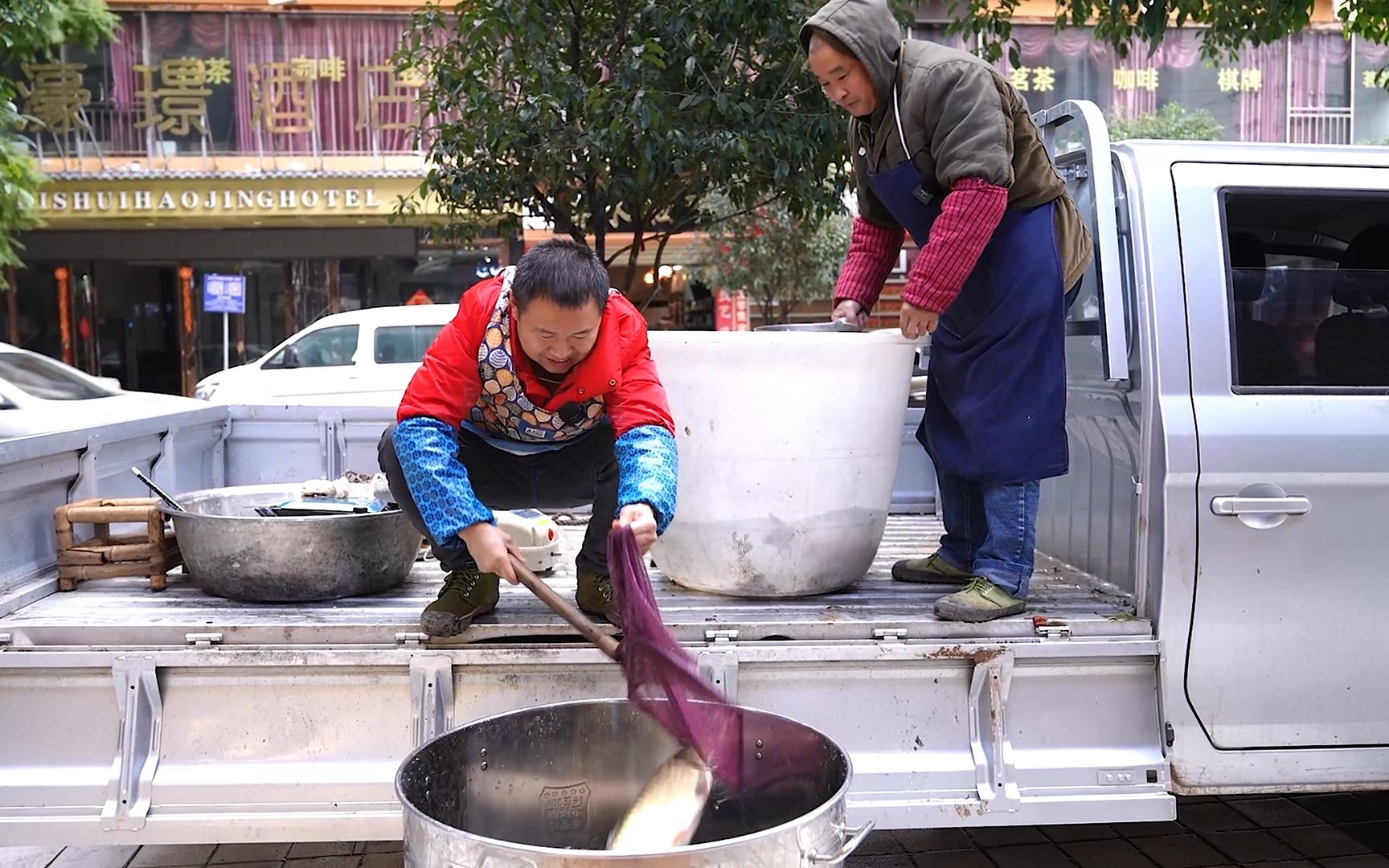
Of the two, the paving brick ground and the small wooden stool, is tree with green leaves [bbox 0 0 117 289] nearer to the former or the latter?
the small wooden stool

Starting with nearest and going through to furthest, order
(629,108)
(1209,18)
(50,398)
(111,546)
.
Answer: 1. (111,546)
2. (629,108)
3. (1209,18)
4. (50,398)

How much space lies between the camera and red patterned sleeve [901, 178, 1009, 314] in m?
2.87

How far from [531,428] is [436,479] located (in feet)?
1.40

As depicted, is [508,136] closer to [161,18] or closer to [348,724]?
[348,724]

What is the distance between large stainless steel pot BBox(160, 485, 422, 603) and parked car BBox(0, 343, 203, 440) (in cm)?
587

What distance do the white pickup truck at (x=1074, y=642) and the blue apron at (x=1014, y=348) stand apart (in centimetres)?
17

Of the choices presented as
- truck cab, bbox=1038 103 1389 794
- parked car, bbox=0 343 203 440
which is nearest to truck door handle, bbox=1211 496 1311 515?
truck cab, bbox=1038 103 1389 794

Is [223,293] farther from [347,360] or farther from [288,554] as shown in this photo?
[288,554]

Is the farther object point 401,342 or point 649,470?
point 401,342

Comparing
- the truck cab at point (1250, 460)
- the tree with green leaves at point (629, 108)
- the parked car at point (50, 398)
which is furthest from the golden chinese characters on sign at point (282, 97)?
the truck cab at point (1250, 460)

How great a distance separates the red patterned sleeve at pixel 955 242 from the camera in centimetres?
287

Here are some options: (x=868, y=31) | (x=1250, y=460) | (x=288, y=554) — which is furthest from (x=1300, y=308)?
(x=288, y=554)

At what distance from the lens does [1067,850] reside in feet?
11.4

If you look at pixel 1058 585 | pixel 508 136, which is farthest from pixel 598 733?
pixel 508 136
